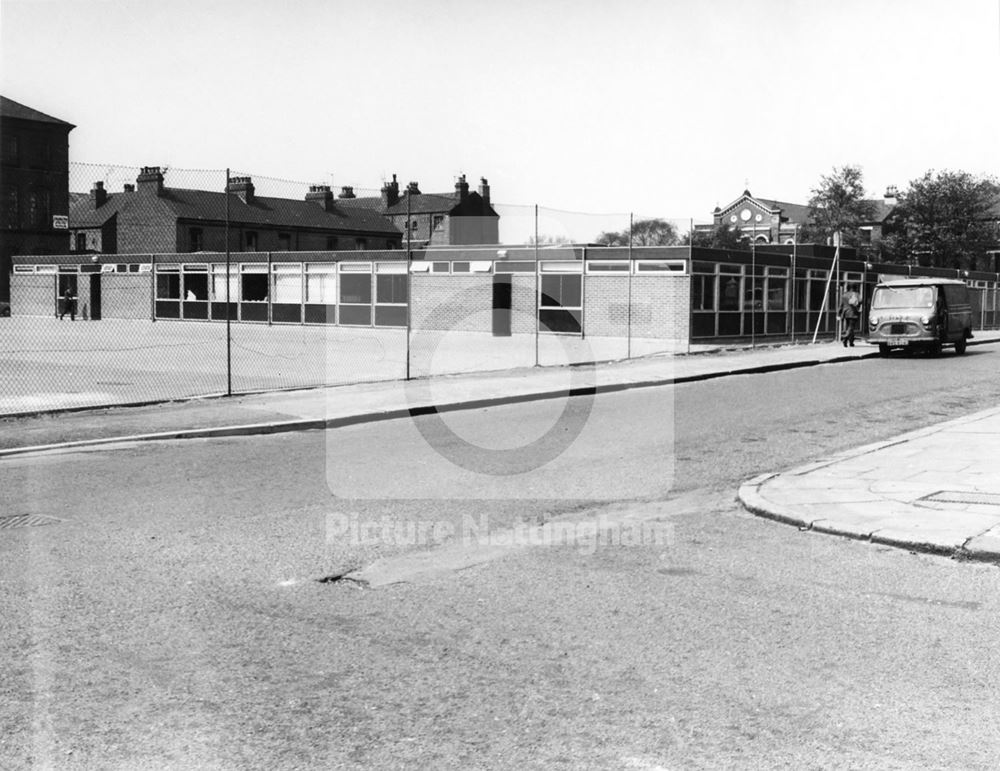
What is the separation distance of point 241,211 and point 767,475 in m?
68.2

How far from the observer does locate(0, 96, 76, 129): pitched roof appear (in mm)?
67188

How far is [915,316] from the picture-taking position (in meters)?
27.9

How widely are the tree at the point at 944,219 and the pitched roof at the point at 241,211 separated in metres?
43.1

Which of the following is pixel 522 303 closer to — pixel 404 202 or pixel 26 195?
pixel 26 195

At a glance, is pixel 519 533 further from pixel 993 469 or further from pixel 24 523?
pixel 993 469

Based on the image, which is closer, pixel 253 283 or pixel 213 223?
pixel 253 283

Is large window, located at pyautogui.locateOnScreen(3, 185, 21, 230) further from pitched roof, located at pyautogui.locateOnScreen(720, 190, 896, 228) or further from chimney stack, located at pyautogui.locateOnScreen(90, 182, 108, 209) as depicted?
pitched roof, located at pyautogui.locateOnScreen(720, 190, 896, 228)

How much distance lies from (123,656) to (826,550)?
4.38 m

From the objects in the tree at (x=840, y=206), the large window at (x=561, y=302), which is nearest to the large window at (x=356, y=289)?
the large window at (x=561, y=302)

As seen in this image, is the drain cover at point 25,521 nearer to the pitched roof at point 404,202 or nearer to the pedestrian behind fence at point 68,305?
the pedestrian behind fence at point 68,305

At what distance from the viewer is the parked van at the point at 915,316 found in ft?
91.4

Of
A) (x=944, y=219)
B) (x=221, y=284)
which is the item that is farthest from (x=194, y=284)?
(x=944, y=219)

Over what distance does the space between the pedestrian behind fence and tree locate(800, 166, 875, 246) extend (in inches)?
2415

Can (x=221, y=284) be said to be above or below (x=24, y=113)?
below
